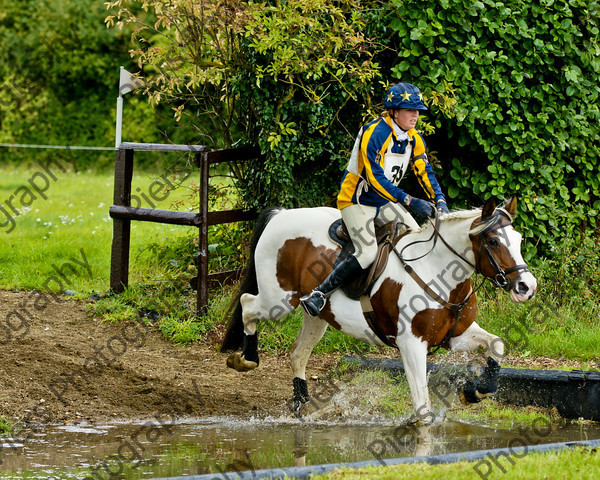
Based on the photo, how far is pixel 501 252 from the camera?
5699 millimetres

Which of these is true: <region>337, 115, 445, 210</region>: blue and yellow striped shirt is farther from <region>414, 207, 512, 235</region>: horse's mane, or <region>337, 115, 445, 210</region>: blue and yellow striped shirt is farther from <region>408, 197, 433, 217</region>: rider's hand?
<region>414, 207, 512, 235</region>: horse's mane

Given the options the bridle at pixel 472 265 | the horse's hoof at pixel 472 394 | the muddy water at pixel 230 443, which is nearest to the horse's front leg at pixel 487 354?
the horse's hoof at pixel 472 394

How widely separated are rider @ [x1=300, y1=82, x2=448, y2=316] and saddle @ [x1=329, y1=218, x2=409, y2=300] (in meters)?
0.06

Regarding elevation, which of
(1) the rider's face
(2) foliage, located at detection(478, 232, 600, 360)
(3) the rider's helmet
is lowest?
(2) foliage, located at detection(478, 232, 600, 360)

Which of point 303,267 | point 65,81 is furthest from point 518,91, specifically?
point 65,81

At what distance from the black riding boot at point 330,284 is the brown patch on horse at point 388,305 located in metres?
0.25

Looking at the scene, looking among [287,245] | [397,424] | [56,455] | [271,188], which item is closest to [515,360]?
[397,424]

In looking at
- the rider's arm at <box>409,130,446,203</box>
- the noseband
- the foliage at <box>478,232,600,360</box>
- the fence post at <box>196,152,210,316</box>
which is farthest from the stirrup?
the fence post at <box>196,152,210,316</box>

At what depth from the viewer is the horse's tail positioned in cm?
754

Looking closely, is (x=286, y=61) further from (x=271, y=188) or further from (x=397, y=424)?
(x=397, y=424)

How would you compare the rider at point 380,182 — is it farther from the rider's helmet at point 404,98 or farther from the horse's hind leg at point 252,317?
the horse's hind leg at point 252,317

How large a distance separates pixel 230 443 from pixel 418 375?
1.48 m

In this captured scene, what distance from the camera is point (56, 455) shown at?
562 cm

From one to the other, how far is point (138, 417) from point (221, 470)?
1.59 meters
